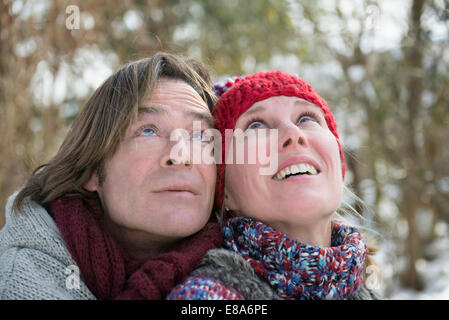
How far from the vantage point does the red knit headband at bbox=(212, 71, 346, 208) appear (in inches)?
72.6

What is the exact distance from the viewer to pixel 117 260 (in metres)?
1.63

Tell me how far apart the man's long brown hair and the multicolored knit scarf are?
26.7 inches

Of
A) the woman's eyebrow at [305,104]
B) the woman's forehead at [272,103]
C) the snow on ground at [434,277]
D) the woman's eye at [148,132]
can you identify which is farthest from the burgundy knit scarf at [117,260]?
the snow on ground at [434,277]

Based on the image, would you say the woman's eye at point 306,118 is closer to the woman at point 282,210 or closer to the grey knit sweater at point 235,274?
the woman at point 282,210

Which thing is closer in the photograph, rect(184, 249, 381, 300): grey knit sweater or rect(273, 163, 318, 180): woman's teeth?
rect(184, 249, 381, 300): grey knit sweater

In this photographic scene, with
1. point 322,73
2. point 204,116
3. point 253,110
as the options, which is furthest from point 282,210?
point 322,73

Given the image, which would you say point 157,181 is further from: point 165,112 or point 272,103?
point 272,103

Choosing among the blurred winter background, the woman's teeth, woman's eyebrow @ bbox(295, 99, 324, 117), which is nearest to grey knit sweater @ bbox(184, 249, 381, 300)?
the woman's teeth

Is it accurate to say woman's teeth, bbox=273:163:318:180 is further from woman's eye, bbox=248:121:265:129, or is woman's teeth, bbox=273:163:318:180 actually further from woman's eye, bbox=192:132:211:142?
woman's eye, bbox=192:132:211:142

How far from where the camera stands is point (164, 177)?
1.73 meters

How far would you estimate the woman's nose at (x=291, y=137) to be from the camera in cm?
168

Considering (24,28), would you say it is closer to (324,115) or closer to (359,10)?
(324,115)

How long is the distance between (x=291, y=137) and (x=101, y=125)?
2.65ft
